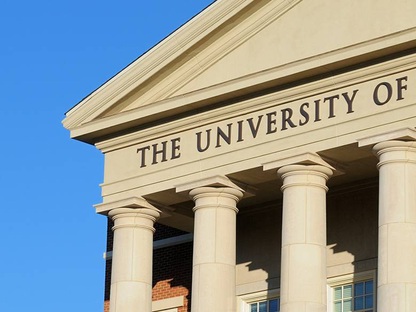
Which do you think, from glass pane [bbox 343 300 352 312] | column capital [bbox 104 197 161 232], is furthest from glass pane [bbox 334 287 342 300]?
column capital [bbox 104 197 161 232]

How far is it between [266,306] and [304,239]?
5.04 metres

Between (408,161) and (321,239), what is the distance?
3106mm

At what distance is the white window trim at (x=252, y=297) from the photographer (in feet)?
149

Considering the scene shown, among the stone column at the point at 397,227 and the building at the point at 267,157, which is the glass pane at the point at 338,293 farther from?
the stone column at the point at 397,227

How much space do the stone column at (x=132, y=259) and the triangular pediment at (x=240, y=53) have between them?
2.48m

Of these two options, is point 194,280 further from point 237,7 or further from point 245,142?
point 237,7

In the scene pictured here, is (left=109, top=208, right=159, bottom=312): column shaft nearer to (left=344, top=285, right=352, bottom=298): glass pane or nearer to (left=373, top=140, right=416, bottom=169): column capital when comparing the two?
(left=344, top=285, right=352, bottom=298): glass pane

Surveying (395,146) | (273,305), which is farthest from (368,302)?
(395,146)

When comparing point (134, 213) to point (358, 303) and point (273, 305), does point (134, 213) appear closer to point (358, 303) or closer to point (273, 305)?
point (273, 305)

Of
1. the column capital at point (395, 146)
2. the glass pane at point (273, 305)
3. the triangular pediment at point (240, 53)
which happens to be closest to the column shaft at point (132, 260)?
the triangular pediment at point (240, 53)

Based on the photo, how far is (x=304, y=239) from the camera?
135ft

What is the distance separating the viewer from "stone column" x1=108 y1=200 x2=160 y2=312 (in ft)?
146

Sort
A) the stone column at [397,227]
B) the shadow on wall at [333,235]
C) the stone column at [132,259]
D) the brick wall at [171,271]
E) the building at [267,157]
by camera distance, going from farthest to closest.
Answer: the brick wall at [171,271] < the stone column at [132,259] < the shadow on wall at [333,235] < the building at [267,157] < the stone column at [397,227]

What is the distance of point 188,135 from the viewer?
44.6 metres
